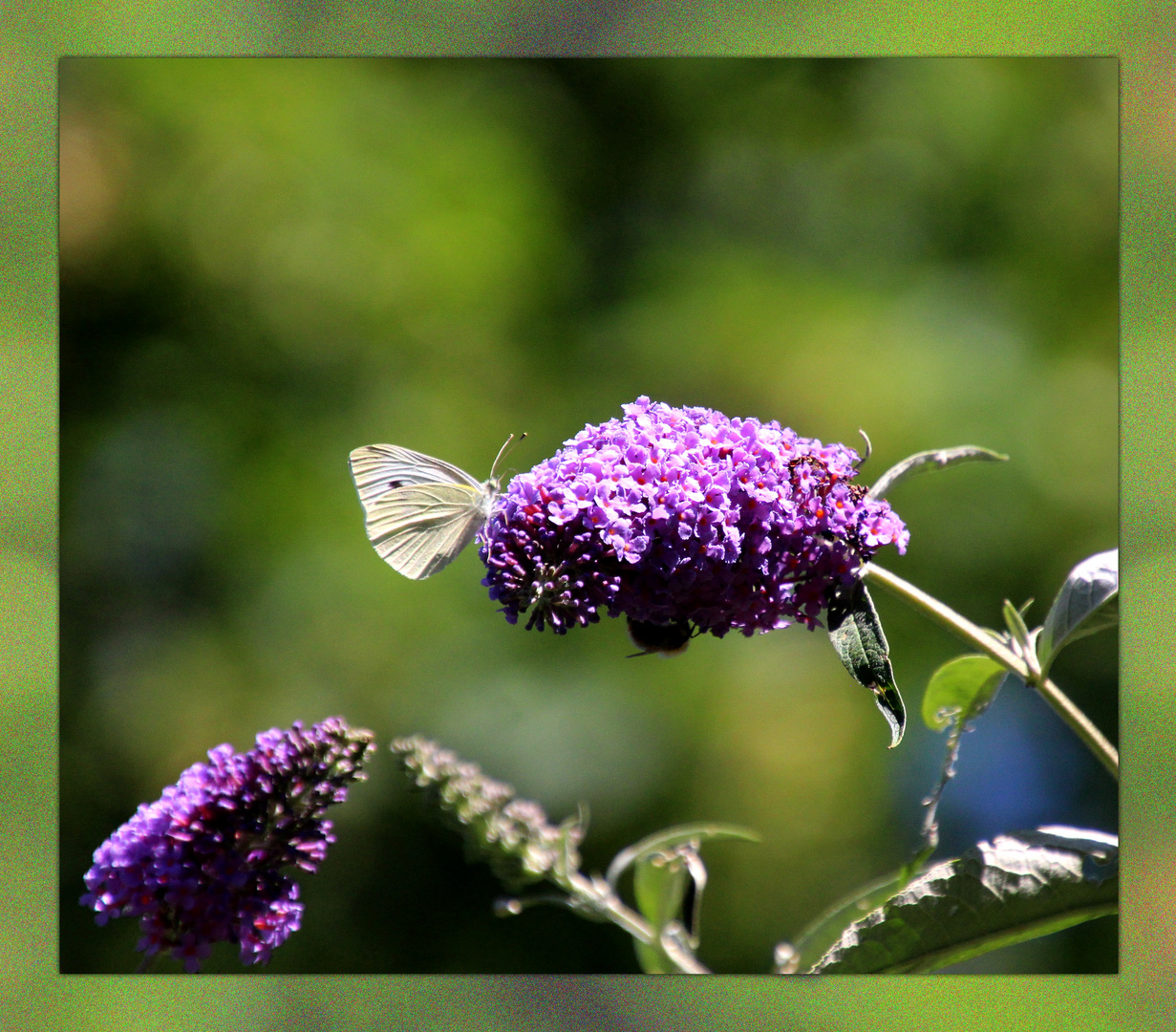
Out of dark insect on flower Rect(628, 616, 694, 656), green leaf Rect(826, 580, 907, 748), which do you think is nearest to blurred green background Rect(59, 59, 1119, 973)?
green leaf Rect(826, 580, 907, 748)

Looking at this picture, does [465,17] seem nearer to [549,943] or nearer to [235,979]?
[235,979]

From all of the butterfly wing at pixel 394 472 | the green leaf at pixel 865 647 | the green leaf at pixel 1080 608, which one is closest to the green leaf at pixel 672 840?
the green leaf at pixel 865 647

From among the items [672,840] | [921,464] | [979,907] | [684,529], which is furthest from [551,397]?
[979,907]

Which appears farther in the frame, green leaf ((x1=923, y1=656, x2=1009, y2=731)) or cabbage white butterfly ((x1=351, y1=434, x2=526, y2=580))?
cabbage white butterfly ((x1=351, y1=434, x2=526, y2=580))

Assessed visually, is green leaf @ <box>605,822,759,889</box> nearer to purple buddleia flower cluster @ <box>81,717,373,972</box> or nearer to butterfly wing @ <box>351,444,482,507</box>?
purple buddleia flower cluster @ <box>81,717,373,972</box>

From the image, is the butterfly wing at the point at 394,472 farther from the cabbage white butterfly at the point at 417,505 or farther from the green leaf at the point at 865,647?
the green leaf at the point at 865,647
